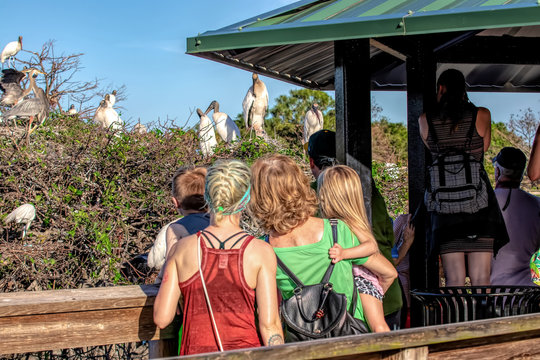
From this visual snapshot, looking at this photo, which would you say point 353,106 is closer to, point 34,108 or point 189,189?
point 189,189

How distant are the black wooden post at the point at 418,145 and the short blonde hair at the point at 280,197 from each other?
175 centimetres

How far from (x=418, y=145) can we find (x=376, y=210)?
988 mm

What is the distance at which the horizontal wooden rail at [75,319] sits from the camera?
9.56ft

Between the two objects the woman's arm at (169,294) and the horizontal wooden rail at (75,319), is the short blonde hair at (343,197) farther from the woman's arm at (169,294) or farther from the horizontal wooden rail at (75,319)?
the horizontal wooden rail at (75,319)

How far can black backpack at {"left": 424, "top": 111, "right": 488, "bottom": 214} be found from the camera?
3.66 metres

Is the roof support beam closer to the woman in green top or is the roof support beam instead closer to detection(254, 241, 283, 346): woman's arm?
the woman in green top

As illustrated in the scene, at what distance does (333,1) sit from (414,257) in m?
1.85

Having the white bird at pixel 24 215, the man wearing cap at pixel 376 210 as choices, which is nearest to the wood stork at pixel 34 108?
the white bird at pixel 24 215

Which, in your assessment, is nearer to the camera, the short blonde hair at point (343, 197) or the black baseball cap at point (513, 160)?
the short blonde hair at point (343, 197)

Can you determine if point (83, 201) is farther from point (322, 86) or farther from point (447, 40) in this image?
point (447, 40)

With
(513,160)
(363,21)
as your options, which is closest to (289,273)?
(363,21)

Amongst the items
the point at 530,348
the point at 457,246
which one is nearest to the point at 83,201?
the point at 457,246

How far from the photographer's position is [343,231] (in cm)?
287

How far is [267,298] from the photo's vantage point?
2.54 meters
